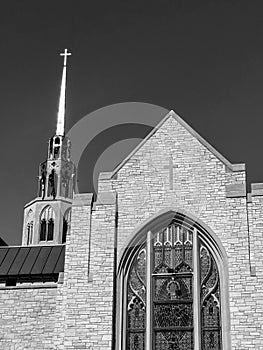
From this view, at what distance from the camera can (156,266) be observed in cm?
2162

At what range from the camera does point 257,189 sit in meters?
A: 21.7

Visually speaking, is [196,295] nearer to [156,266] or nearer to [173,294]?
[173,294]

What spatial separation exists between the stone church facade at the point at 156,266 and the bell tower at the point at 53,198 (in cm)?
2235

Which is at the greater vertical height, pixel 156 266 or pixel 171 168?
pixel 171 168

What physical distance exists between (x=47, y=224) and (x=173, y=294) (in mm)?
26381

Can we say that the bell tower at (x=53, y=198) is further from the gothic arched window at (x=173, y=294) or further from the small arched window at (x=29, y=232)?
the gothic arched window at (x=173, y=294)

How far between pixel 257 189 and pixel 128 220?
14.8 feet

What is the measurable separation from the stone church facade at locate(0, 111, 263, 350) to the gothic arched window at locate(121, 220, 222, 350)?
0.11 ft

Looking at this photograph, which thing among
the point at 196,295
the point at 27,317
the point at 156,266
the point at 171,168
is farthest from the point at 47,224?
the point at 196,295

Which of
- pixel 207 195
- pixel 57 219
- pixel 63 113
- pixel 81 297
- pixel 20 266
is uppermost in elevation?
pixel 63 113

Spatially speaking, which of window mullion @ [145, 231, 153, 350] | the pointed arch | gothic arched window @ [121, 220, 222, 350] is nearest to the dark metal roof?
the pointed arch

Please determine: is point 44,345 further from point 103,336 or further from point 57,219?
point 57,219

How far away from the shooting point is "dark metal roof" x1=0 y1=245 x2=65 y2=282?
23.4 metres

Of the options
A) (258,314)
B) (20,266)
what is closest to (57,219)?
(20,266)
